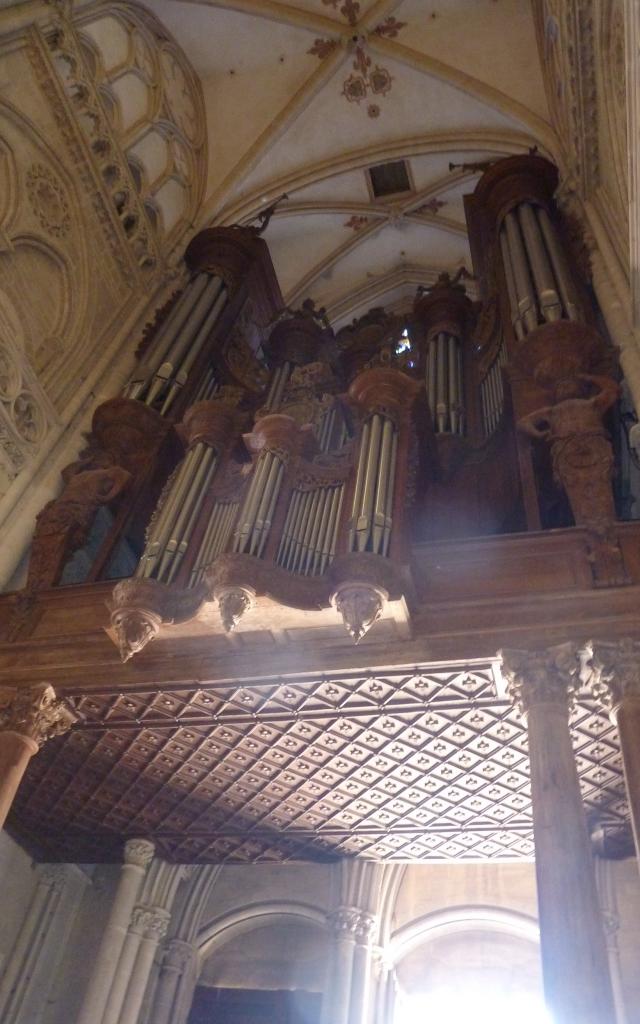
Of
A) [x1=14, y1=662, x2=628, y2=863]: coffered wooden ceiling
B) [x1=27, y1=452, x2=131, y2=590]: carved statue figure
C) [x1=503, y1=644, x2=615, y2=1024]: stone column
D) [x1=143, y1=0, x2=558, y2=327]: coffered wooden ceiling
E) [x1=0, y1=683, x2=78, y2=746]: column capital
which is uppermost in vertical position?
[x1=143, y1=0, x2=558, y2=327]: coffered wooden ceiling

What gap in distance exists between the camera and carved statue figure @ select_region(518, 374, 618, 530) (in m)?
7.13

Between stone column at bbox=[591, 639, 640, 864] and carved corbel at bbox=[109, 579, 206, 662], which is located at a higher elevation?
carved corbel at bbox=[109, 579, 206, 662]

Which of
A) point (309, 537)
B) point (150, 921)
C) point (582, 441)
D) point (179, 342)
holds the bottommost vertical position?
point (150, 921)

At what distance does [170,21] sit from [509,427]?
28.0ft

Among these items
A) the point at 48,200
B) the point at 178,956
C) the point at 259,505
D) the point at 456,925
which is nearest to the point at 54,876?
the point at 178,956

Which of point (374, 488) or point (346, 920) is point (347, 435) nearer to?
point (374, 488)

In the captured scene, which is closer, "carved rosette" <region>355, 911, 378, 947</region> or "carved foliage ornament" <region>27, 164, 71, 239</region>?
"carved rosette" <region>355, 911, 378, 947</region>

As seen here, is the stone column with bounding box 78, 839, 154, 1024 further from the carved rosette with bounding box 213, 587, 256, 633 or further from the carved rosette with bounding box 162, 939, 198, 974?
the carved rosette with bounding box 213, 587, 256, 633

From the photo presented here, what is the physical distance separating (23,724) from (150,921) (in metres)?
3.36

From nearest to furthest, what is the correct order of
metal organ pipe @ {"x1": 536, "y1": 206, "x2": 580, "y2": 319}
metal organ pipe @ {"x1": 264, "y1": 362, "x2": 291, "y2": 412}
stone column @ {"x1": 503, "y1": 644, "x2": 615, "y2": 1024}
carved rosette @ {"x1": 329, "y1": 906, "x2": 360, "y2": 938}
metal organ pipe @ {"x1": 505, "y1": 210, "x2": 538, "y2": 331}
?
stone column @ {"x1": 503, "y1": 644, "x2": 615, "y2": 1024} → carved rosette @ {"x1": 329, "y1": 906, "x2": 360, "y2": 938} → metal organ pipe @ {"x1": 536, "y1": 206, "x2": 580, "y2": 319} → metal organ pipe @ {"x1": 505, "y1": 210, "x2": 538, "y2": 331} → metal organ pipe @ {"x1": 264, "y1": 362, "x2": 291, "y2": 412}

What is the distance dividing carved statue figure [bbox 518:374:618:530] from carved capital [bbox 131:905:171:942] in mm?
6000

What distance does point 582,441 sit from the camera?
7.61 meters

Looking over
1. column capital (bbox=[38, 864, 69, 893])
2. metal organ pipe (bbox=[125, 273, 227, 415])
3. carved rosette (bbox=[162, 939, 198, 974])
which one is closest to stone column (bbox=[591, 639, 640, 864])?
metal organ pipe (bbox=[125, 273, 227, 415])

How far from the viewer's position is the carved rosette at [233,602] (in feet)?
21.2
